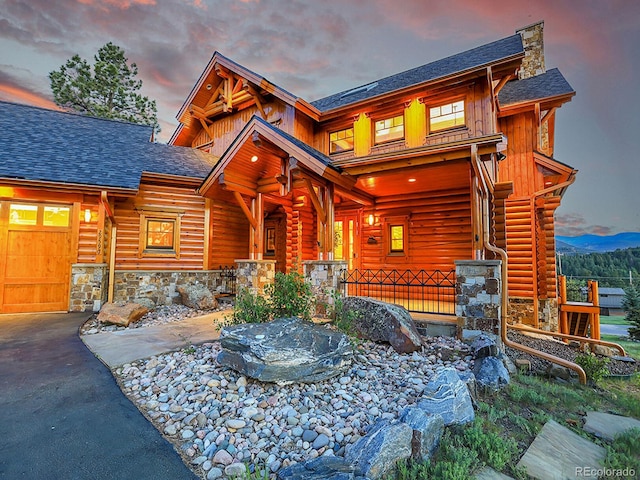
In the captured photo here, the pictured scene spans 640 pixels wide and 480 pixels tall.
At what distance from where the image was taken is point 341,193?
8.31 meters

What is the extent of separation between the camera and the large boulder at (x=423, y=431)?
240 centimetres

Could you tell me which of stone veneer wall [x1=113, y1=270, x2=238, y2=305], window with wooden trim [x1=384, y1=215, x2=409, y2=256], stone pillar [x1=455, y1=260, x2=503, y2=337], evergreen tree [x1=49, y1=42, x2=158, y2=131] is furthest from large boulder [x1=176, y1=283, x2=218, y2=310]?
evergreen tree [x1=49, y1=42, x2=158, y2=131]

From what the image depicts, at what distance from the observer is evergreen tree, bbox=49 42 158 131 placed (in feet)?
61.8

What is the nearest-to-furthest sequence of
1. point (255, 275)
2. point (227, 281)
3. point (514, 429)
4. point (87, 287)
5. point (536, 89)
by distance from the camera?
point (514, 429), point (87, 287), point (255, 275), point (536, 89), point (227, 281)

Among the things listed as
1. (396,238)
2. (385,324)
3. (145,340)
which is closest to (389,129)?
(396,238)

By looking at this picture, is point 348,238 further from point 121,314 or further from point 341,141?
point 121,314

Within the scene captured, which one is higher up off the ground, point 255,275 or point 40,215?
point 40,215

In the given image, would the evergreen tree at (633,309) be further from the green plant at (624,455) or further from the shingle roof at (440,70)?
the green plant at (624,455)

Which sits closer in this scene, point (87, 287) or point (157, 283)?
point (87, 287)

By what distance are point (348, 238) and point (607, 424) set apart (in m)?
8.07

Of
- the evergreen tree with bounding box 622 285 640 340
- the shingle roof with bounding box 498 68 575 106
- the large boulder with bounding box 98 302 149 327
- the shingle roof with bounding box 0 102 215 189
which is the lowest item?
the evergreen tree with bounding box 622 285 640 340

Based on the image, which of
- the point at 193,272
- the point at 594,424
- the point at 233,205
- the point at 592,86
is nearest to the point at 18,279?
the point at 193,272

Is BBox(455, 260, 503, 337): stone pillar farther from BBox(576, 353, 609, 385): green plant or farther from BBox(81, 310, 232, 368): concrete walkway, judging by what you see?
BBox(81, 310, 232, 368): concrete walkway

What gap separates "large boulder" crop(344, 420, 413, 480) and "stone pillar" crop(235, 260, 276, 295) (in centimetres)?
611
